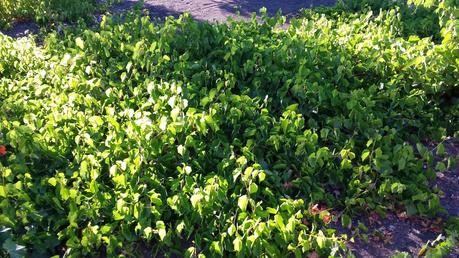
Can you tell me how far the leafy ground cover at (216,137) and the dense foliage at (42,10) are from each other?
3.92 ft

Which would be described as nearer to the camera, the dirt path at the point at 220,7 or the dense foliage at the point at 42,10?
the dense foliage at the point at 42,10

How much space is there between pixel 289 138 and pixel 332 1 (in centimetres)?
411

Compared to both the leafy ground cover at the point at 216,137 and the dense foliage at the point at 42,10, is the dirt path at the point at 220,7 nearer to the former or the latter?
the dense foliage at the point at 42,10

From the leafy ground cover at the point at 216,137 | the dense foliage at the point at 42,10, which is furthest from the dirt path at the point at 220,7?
the leafy ground cover at the point at 216,137

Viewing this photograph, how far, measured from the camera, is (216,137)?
3.24 m

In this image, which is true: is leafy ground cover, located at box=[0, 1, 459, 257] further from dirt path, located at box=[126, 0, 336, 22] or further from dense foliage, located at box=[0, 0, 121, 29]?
dirt path, located at box=[126, 0, 336, 22]

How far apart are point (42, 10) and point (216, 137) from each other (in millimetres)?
3498

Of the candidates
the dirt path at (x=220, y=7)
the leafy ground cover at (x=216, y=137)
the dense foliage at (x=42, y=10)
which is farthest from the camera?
the dirt path at (x=220, y=7)

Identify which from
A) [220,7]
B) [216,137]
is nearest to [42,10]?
[220,7]

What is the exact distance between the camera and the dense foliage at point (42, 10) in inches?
223

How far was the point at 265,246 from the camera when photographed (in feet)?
8.24

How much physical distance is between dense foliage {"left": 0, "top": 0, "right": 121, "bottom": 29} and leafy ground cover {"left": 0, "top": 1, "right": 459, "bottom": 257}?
120 cm

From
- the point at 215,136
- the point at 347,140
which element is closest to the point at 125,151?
the point at 215,136

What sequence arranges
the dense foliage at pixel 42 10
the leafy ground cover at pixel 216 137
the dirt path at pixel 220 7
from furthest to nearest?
the dirt path at pixel 220 7 < the dense foliage at pixel 42 10 < the leafy ground cover at pixel 216 137
